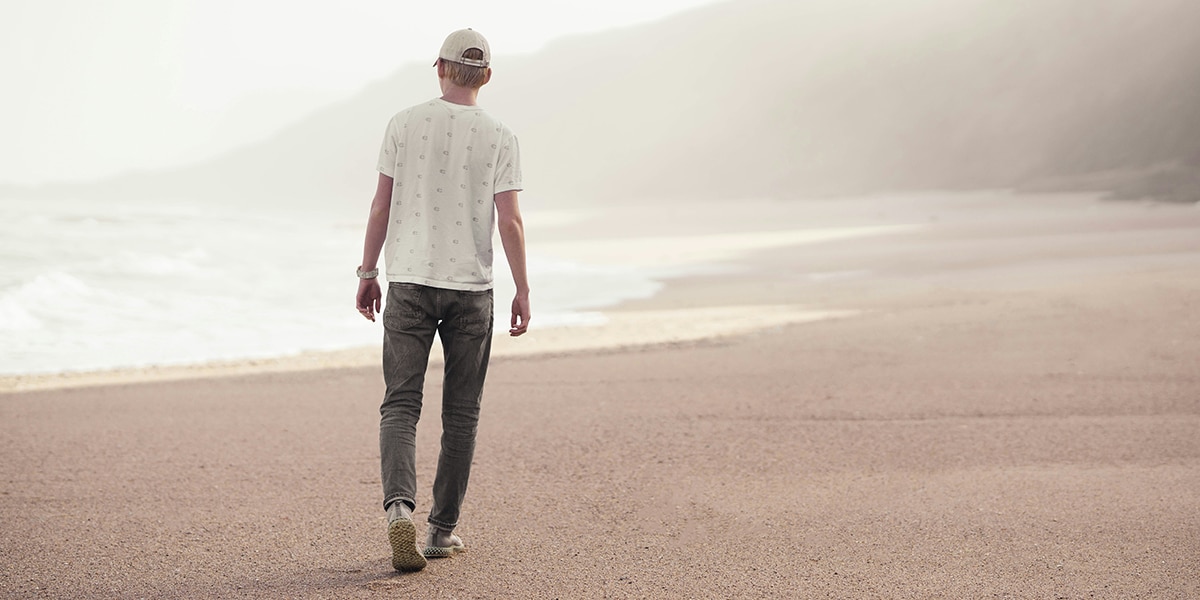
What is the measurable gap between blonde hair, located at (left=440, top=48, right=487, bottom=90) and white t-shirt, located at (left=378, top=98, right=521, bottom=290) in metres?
0.09

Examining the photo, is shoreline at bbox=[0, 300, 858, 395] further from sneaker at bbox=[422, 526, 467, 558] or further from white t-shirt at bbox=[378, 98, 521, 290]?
white t-shirt at bbox=[378, 98, 521, 290]

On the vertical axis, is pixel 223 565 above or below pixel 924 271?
above

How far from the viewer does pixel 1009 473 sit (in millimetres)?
5762

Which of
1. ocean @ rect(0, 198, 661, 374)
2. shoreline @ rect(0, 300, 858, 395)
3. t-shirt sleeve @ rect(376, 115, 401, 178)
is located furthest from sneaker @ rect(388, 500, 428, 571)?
ocean @ rect(0, 198, 661, 374)

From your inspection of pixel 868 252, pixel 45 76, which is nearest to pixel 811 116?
pixel 868 252

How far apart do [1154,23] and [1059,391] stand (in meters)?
102

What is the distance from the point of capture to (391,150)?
402cm

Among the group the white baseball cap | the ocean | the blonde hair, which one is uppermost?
the white baseball cap

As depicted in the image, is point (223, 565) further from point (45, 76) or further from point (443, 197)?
point (45, 76)

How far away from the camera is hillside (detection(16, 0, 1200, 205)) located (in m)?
91.2

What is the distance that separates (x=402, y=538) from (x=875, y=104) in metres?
113

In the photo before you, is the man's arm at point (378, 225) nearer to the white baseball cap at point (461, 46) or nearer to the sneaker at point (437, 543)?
the white baseball cap at point (461, 46)

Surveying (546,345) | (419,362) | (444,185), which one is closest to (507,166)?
(444,185)

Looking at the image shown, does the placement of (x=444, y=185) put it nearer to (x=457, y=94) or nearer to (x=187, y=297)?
(x=457, y=94)
